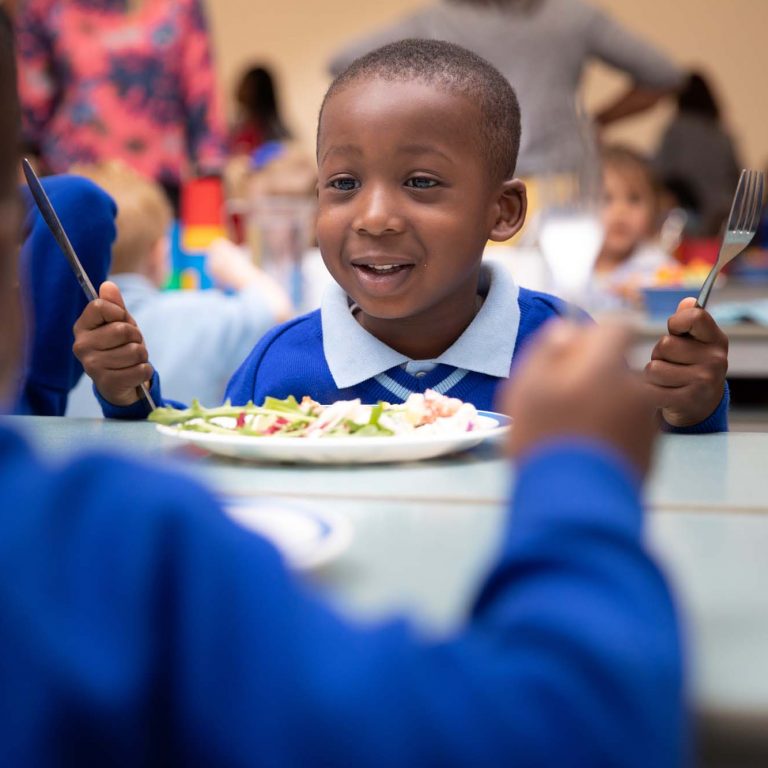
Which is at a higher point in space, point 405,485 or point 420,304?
point 420,304

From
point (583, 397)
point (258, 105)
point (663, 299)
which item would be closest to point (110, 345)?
point (583, 397)

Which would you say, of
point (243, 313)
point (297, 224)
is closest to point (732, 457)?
point (243, 313)

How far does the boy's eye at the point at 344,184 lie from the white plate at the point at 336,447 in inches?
20.4

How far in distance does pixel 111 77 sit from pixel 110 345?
6.45ft

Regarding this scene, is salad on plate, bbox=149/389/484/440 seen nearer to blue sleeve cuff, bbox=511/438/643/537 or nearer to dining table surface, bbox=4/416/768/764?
dining table surface, bbox=4/416/768/764

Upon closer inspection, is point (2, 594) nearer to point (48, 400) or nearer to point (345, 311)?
point (345, 311)

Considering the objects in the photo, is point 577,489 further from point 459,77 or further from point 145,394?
point 459,77

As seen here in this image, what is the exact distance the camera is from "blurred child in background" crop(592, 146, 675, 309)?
3848 millimetres

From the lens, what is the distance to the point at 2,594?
38 centimetres

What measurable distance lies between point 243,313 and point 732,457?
1522 mm

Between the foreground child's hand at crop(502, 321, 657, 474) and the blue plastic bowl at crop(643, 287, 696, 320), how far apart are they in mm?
1915

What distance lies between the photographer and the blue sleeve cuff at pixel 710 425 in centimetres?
119

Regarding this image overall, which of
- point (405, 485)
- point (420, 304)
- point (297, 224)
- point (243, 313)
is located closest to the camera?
point (405, 485)

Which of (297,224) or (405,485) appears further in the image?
(297,224)
